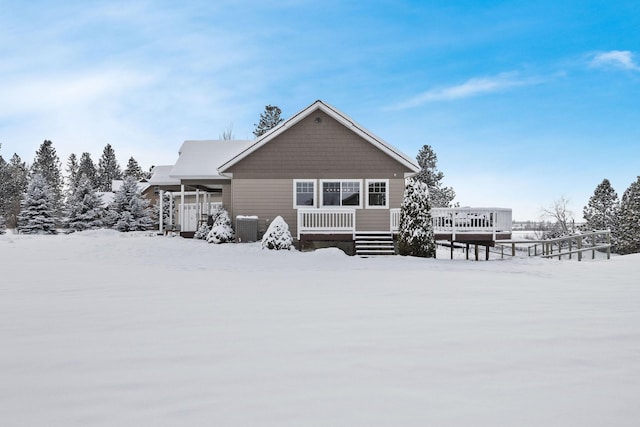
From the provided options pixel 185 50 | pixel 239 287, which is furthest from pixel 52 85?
pixel 239 287

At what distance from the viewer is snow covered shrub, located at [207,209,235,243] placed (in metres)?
18.2

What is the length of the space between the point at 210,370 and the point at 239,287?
439cm

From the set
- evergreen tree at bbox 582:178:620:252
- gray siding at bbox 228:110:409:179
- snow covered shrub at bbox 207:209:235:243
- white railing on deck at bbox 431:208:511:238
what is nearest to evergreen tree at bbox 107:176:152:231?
snow covered shrub at bbox 207:209:235:243

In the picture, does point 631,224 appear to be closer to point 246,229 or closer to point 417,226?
point 417,226

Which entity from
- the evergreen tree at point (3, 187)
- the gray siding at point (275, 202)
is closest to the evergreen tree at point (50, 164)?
the evergreen tree at point (3, 187)

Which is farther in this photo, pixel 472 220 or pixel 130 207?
pixel 130 207

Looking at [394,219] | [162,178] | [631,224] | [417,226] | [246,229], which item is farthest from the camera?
[631,224]

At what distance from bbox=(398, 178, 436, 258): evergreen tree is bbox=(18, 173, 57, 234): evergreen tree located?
3270cm

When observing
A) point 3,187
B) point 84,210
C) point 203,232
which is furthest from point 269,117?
point 3,187

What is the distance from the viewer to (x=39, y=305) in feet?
18.8

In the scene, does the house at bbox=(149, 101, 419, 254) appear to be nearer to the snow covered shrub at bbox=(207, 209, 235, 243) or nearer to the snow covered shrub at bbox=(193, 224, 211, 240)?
the snow covered shrub at bbox=(207, 209, 235, 243)

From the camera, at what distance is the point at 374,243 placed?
18.3 m

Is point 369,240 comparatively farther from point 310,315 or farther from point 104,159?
point 104,159

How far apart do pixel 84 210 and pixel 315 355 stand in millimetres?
42488
